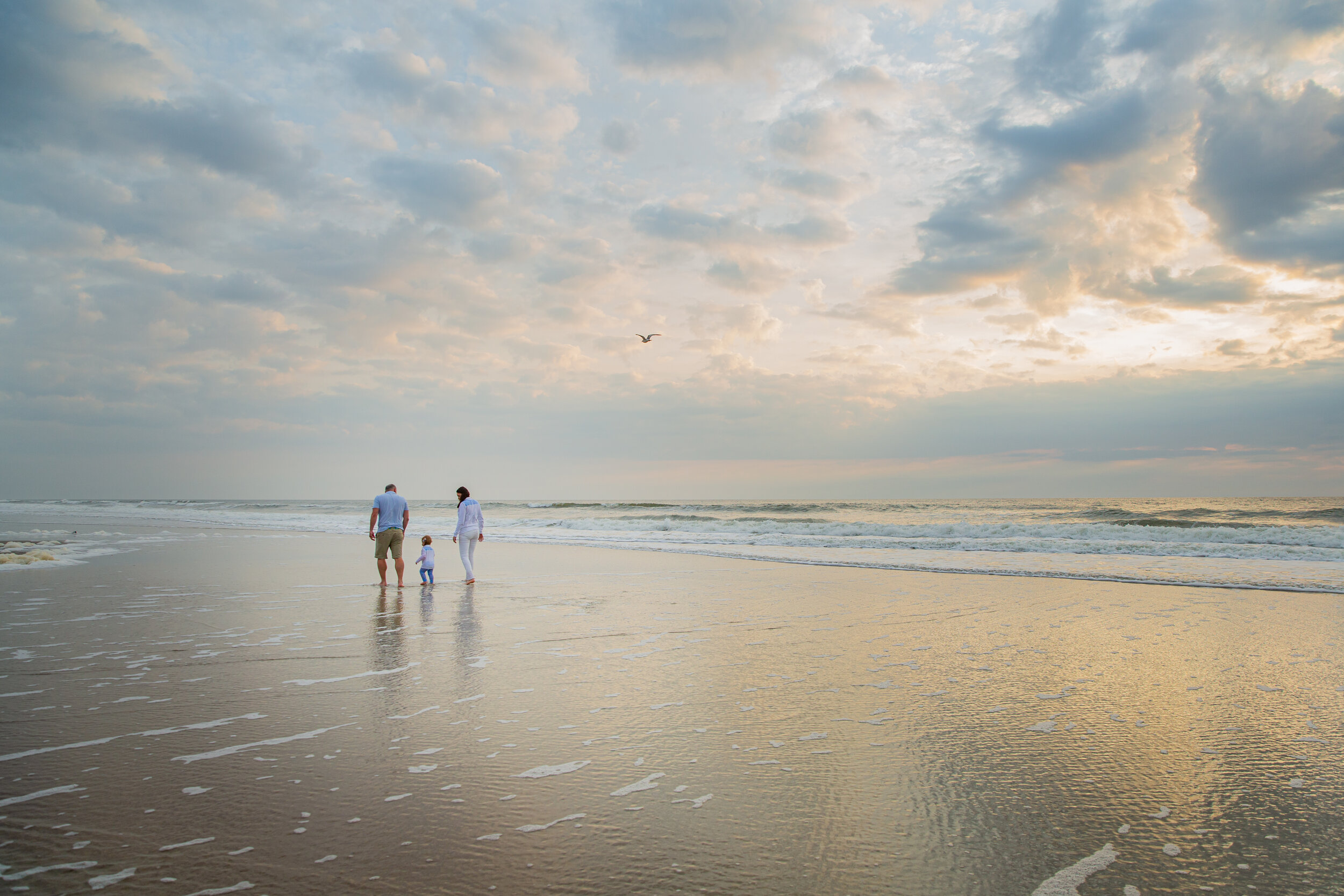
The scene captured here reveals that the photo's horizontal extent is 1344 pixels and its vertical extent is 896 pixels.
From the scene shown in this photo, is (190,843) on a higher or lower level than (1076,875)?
higher

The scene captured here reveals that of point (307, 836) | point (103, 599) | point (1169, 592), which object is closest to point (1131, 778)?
point (307, 836)

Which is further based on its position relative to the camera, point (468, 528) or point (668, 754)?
point (468, 528)

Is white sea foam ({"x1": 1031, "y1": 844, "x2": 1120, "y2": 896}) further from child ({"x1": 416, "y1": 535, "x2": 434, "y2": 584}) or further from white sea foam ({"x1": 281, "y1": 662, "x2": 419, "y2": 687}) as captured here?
child ({"x1": 416, "y1": 535, "x2": 434, "y2": 584})

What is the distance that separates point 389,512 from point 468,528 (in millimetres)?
1568

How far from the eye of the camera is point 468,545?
13.8 meters

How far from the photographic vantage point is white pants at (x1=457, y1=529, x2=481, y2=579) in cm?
1357

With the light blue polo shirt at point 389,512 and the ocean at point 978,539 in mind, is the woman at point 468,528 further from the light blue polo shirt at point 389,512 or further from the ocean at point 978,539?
the ocean at point 978,539

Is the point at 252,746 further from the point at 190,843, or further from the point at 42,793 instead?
the point at 190,843

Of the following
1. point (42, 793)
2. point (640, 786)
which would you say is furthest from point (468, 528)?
point (640, 786)

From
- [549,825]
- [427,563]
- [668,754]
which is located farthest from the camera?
[427,563]

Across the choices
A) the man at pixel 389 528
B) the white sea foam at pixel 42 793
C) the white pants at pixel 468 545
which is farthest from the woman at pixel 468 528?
the white sea foam at pixel 42 793

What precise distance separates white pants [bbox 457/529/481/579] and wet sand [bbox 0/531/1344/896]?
13.9ft

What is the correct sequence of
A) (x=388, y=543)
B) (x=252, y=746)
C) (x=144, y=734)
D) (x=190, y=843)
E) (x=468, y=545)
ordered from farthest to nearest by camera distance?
(x=468, y=545), (x=388, y=543), (x=144, y=734), (x=252, y=746), (x=190, y=843)

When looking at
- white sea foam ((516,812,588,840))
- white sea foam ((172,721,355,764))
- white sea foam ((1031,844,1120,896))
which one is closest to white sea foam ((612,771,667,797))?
white sea foam ((516,812,588,840))
